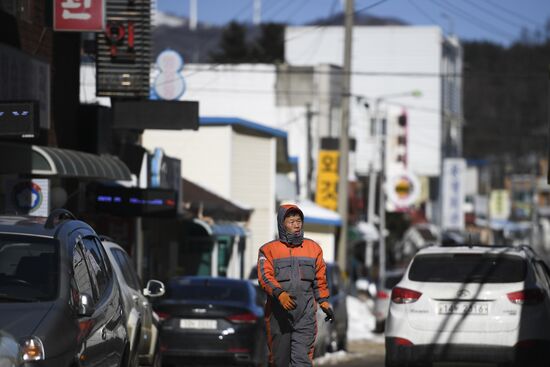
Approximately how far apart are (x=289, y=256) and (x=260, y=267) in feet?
0.92

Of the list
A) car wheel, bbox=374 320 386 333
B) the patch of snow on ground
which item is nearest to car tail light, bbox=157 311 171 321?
the patch of snow on ground

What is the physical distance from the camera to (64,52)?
76.4 feet

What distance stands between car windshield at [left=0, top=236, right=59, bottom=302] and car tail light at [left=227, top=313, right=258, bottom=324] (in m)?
8.20

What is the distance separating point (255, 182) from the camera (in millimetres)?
39125

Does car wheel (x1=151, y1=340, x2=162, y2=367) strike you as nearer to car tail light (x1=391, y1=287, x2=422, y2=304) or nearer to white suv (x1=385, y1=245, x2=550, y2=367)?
white suv (x1=385, y1=245, x2=550, y2=367)

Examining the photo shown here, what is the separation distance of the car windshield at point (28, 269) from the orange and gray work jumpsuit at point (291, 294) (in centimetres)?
228

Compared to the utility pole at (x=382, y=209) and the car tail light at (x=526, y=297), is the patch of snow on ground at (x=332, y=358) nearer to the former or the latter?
the car tail light at (x=526, y=297)

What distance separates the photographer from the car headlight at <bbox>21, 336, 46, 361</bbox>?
8.00 meters

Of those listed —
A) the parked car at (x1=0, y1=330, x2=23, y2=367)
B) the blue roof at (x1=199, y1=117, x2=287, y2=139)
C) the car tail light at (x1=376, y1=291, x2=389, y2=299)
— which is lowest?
the car tail light at (x1=376, y1=291, x2=389, y2=299)

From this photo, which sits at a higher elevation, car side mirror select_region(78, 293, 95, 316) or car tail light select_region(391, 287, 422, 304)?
car side mirror select_region(78, 293, 95, 316)

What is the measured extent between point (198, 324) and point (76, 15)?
20.2 feet

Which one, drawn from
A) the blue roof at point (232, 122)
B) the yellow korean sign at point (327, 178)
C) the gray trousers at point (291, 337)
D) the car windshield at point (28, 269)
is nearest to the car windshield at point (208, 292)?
the gray trousers at point (291, 337)

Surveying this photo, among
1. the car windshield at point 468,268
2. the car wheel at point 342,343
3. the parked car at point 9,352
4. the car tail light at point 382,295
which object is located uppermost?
the parked car at point 9,352

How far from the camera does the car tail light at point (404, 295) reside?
1463 centimetres
